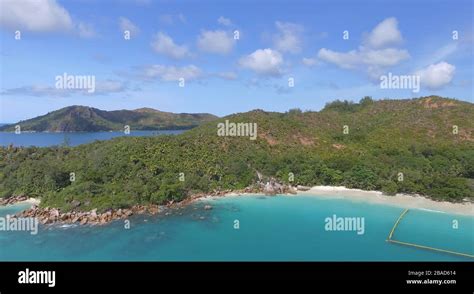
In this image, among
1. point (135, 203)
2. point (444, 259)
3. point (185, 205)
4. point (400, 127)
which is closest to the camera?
point (444, 259)

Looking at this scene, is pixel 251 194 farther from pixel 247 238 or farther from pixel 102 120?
pixel 102 120

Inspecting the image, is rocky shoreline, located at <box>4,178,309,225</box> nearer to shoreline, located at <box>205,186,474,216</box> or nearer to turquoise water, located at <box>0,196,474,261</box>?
turquoise water, located at <box>0,196,474,261</box>

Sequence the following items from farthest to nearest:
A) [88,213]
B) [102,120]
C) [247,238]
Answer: [102,120] → [88,213] → [247,238]

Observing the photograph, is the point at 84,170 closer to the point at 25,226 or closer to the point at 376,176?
the point at 25,226

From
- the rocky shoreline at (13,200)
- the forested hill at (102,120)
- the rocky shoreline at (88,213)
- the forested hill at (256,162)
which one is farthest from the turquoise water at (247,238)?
the forested hill at (102,120)

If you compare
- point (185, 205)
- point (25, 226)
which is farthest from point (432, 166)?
point (25, 226)

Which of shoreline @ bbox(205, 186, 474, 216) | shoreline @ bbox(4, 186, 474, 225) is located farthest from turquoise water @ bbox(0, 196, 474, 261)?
shoreline @ bbox(205, 186, 474, 216)

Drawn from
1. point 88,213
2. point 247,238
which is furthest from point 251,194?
point 88,213
